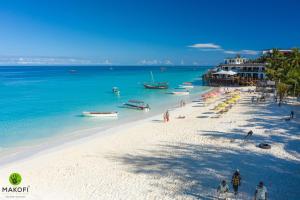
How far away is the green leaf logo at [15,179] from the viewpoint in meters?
14.0

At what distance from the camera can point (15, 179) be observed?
46.9 feet

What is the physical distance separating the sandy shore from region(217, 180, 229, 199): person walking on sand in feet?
1.81

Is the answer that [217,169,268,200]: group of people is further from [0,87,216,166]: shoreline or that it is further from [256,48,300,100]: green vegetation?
[256,48,300,100]: green vegetation

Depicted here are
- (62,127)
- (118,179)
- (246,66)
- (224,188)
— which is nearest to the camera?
(224,188)

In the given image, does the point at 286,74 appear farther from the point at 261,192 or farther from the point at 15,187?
the point at 15,187

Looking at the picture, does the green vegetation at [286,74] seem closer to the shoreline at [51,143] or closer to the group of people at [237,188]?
the shoreline at [51,143]

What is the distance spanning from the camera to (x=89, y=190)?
1277cm

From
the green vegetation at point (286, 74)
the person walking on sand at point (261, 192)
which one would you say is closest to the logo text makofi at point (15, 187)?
the person walking on sand at point (261, 192)

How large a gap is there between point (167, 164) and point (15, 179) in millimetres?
7574

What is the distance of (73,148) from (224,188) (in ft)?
38.3

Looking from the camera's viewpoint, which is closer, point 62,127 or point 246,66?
point 62,127

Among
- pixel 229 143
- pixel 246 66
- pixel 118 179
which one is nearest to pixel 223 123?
pixel 229 143

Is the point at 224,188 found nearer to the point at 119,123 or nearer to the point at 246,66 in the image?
the point at 119,123

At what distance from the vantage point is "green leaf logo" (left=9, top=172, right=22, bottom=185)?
14011 mm
